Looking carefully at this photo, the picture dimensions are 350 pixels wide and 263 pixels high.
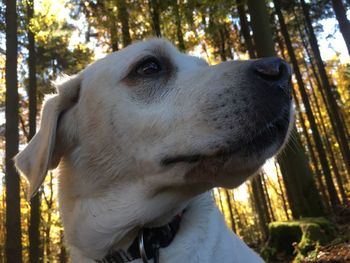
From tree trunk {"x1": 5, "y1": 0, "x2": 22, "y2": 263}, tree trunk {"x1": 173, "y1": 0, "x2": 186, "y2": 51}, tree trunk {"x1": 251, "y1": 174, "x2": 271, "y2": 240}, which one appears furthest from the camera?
tree trunk {"x1": 251, "y1": 174, "x2": 271, "y2": 240}

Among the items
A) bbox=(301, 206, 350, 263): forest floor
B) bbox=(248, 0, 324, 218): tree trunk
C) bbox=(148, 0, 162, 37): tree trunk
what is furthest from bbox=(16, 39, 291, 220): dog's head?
bbox=(148, 0, 162, 37): tree trunk

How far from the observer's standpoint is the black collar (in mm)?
2832

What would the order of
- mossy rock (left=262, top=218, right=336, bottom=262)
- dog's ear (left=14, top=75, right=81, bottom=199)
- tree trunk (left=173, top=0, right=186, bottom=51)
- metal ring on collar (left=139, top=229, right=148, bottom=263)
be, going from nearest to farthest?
metal ring on collar (left=139, top=229, right=148, bottom=263), dog's ear (left=14, top=75, right=81, bottom=199), mossy rock (left=262, top=218, right=336, bottom=262), tree trunk (left=173, top=0, right=186, bottom=51)

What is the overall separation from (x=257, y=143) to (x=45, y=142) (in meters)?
1.52

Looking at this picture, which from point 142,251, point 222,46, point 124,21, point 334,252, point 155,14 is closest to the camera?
point 142,251

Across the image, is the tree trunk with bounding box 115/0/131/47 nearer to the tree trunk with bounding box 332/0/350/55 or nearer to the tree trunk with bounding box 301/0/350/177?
the tree trunk with bounding box 332/0/350/55

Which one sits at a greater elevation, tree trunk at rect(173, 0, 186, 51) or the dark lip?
tree trunk at rect(173, 0, 186, 51)

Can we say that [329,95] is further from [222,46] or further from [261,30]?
[261,30]

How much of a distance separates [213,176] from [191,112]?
421 mm

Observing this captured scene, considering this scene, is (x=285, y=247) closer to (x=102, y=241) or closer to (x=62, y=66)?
(x=102, y=241)

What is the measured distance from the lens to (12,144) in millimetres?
9891

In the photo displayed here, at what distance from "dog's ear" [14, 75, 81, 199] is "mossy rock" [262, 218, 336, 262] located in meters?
5.76

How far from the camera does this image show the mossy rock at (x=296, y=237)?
7875 millimetres

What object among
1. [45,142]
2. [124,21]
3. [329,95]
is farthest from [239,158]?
[329,95]
